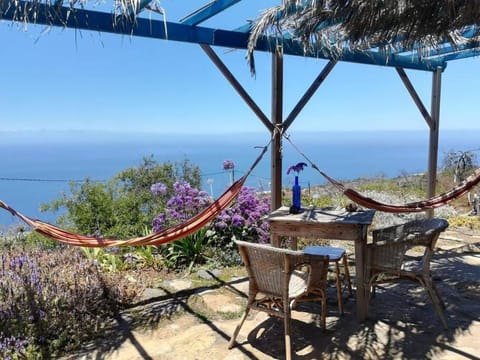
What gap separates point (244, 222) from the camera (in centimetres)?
395

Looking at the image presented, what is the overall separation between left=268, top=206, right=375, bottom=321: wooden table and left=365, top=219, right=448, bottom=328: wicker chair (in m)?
0.08

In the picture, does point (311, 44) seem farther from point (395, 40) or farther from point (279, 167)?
point (279, 167)

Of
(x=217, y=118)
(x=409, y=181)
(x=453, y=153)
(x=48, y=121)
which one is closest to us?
(x=453, y=153)

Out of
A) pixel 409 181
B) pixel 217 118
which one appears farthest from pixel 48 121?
pixel 409 181

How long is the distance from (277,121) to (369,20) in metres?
1.15

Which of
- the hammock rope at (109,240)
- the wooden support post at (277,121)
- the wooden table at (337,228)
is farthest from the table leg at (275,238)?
the wooden support post at (277,121)

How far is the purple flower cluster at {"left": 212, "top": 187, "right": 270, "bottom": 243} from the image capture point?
391 centimetres

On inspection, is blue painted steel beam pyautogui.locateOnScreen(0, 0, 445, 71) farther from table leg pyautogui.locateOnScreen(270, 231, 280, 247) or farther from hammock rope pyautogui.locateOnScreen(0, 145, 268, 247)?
table leg pyautogui.locateOnScreen(270, 231, 280, 247)

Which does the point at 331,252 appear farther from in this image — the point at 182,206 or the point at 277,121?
the point at 182,206

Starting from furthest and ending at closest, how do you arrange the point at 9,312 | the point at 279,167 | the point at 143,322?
the point at 279,167 → the point at 143,322 → the point at 9,312

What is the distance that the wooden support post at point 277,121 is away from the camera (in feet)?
11.3

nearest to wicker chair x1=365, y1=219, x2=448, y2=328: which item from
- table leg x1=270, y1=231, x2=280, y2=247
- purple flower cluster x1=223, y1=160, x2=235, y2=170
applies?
table leg x1=270, y1=231, x2=280, y2=247

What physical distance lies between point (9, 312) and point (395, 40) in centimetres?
343

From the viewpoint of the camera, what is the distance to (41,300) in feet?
7.84
